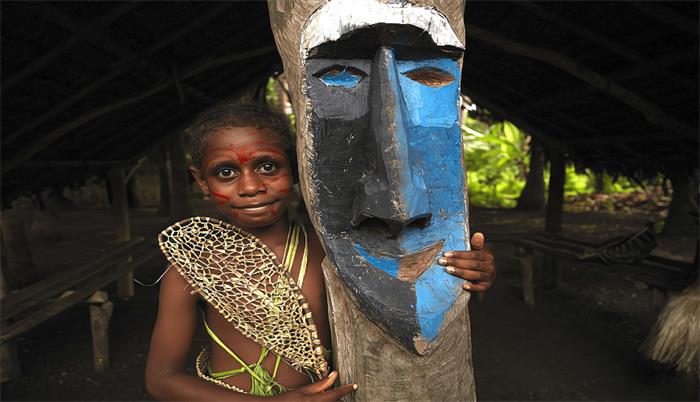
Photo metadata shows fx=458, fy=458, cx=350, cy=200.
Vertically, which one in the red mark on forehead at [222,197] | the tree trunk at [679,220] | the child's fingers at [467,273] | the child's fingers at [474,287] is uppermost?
the red mark on forehead at [222,197]

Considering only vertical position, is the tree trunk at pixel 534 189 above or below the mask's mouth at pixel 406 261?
below

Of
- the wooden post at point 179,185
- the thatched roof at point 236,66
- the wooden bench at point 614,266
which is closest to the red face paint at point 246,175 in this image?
the thatched roof at point 236,66

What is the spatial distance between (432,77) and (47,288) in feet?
11.1

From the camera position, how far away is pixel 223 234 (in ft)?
3.43

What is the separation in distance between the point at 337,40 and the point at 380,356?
564 mm

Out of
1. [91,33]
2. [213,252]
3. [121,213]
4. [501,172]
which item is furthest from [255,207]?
[501,172]

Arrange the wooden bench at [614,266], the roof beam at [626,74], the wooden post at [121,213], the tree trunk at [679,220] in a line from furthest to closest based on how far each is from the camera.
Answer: the tree trunk at [679,220], the wooden post at [121,213], the wooden bench at [614,266], the roof beam at [626,74]

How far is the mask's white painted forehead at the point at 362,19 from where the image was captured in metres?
0.75

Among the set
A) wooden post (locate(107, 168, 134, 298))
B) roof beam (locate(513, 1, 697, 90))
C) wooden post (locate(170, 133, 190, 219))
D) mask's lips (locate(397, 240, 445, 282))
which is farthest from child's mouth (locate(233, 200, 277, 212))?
wooden post (locate(170, 133, 190, 219))

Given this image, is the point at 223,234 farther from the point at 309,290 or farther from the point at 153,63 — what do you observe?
the point at 153,63

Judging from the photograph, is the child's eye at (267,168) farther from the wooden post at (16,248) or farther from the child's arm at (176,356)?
the wooden post at (16,248)

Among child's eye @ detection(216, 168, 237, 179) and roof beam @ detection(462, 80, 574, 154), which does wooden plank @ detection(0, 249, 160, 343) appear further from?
roof beam @ detection(462, 80, 574, 154)

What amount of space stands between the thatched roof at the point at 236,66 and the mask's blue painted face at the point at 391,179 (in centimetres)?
189

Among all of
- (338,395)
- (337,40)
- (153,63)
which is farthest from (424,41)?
(153,63)
